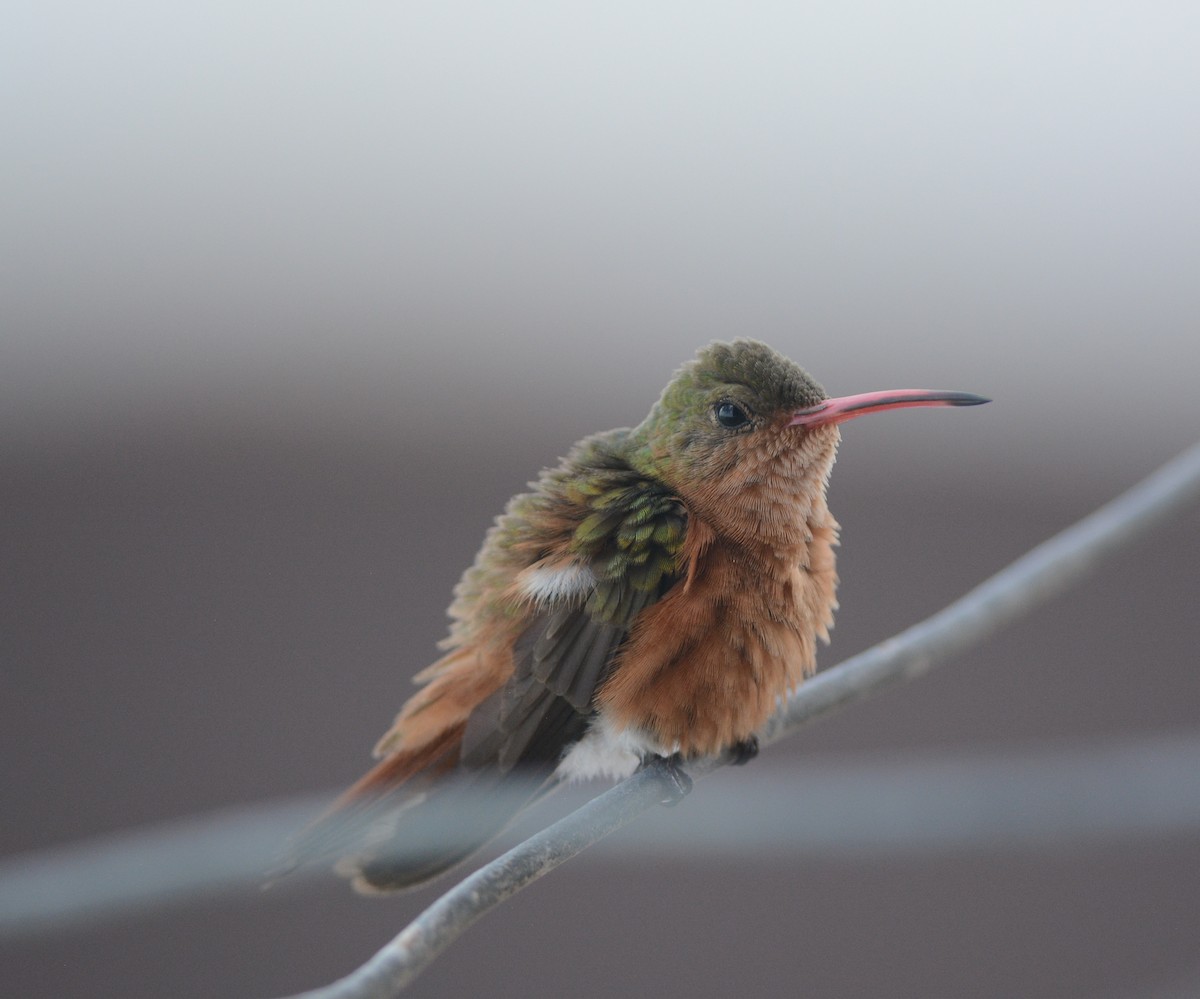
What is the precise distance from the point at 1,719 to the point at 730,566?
3.54 feet

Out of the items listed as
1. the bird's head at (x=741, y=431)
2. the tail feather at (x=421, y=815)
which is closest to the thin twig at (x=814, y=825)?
the tail feather at (x=421, y=815)

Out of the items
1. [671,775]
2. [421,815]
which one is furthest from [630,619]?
[421,815]

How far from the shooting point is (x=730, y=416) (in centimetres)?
122

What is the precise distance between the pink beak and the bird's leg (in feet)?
1.42

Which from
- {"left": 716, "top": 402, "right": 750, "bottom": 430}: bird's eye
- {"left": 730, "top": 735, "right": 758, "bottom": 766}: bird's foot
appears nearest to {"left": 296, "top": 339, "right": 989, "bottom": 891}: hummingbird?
{"left": 716, "top": 402, "right": 750, "bottom": 430}: bird's eye

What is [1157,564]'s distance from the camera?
2602mm

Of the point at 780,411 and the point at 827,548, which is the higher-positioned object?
the point at 780,411

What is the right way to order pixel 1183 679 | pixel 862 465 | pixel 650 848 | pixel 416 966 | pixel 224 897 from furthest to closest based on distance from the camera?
pixel 1183 679 < pixel 862 465 < pixel 650 848 < pixel 224 897 < pixel 416 966

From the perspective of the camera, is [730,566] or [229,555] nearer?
[730,566]

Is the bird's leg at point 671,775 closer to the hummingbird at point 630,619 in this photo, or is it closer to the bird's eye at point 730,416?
the hummingbird at point 630,619

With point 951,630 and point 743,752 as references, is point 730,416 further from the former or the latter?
point 743,752

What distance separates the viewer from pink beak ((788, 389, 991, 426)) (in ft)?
2.82

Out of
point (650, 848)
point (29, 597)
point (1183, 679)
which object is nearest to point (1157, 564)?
point (1183, 679)

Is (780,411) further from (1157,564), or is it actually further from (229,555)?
(1157,564)
